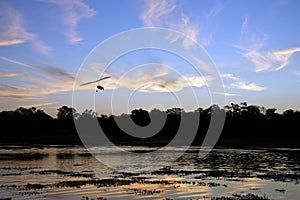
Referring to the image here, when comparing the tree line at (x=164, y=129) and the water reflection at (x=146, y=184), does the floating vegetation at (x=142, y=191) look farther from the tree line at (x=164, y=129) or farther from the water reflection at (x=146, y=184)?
the tree line at (x=164, y=129)

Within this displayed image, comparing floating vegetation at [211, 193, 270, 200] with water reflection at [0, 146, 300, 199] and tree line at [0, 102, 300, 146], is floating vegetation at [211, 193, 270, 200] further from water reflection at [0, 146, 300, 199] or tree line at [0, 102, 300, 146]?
tree line at [0, 102, 300, 146]

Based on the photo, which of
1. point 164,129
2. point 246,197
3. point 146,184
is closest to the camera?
point 246,197

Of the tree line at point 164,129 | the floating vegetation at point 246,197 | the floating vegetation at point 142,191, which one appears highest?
the tree line at point 164,129

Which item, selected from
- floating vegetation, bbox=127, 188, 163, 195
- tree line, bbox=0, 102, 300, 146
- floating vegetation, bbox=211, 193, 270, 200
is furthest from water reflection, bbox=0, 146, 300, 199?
tree line, bbox=0, 102, 300, 146

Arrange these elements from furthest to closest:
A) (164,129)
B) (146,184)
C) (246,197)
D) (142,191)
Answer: (164,129) < (146,184) < (142,191) < (246,197)

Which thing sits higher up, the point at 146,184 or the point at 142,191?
the point at 146,184

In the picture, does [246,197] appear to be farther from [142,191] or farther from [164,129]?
[164,129]

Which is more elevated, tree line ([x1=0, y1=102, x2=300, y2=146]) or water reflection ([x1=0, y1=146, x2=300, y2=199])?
tree line ([x1=0, y1=102, x2=300, y2=146])

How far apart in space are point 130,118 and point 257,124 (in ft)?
220

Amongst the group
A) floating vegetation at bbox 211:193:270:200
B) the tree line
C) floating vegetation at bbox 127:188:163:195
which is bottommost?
floating vegetation at bbox 211:193:270:200

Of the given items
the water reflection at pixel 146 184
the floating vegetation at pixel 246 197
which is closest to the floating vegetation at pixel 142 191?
the water reflection at pixel 146 184

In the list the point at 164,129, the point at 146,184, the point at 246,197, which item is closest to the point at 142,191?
the point at 146,184

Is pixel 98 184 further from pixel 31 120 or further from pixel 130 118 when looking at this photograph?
pixel 130 118

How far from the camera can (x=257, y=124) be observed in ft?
491
